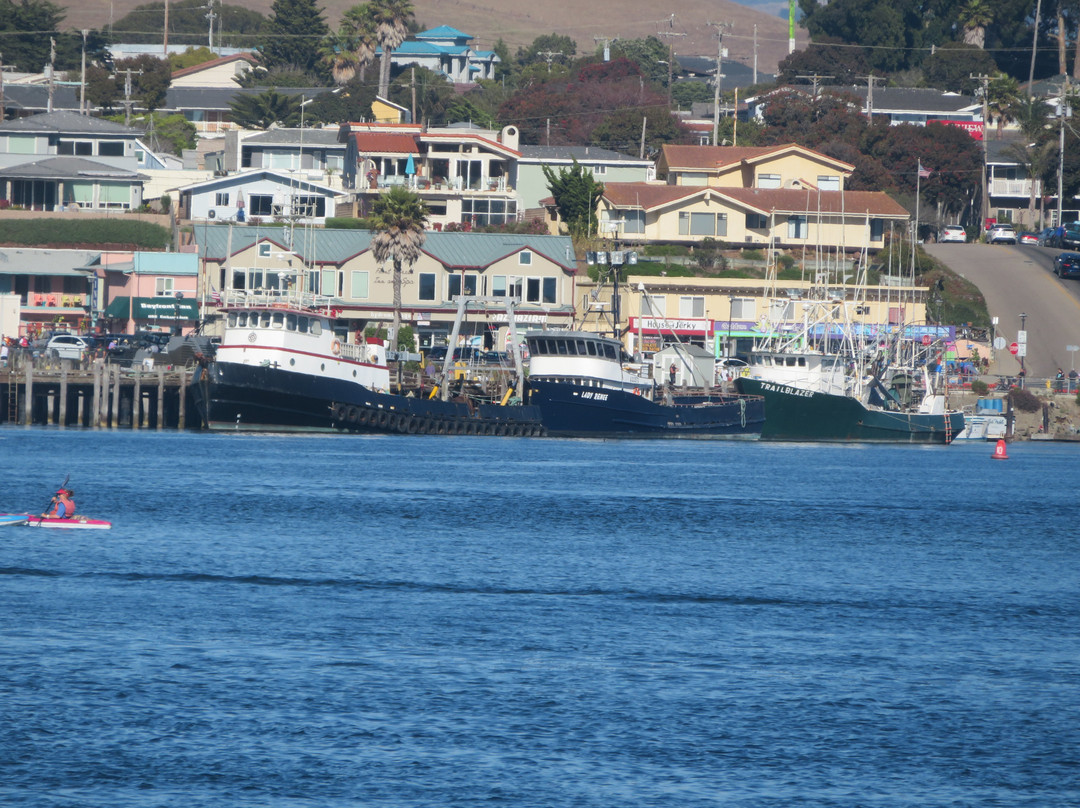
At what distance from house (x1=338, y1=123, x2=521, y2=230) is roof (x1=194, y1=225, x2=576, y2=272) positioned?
8.65m

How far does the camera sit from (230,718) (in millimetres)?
24688

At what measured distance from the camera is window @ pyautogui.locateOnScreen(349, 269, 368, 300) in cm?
9719

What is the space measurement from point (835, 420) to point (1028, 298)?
24083mm

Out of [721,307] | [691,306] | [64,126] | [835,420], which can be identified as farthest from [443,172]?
[835,420]

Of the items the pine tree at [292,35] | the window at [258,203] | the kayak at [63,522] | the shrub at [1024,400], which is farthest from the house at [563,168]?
the kayak at [63,522]

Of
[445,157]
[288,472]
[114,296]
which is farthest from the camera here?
[445,157]

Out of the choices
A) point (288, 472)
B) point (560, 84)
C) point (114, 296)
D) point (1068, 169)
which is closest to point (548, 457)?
point (288, 472)

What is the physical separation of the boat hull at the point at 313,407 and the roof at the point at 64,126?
4474cm

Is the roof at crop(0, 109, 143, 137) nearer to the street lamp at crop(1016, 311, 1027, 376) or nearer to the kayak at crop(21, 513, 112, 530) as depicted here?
the street lamp at crop(1016, 311, 1027, 376)

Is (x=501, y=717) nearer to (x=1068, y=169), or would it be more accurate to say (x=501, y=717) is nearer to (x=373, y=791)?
(x=373, y=791)

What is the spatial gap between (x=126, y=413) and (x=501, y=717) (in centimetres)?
5485

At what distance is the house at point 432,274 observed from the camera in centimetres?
9550

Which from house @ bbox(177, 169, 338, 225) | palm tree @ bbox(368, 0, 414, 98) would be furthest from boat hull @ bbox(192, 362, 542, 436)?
palm tree @ bbox(368, 0, 414, 98)

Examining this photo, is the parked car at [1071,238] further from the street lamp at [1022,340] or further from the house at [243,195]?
the house at [243,195]
